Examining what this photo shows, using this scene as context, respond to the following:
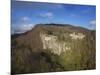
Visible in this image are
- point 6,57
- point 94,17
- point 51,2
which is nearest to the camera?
point 6,57

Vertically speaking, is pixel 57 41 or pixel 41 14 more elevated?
pixel 41 14

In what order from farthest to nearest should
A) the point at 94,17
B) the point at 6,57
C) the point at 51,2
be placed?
the point at 94,17, the point at 51,2, the point at 6,57

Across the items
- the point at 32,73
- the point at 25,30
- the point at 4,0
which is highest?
the point at 4,0

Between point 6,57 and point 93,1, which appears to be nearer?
point 6,57

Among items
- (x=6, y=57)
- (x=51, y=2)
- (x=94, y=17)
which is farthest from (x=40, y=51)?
(x=94, y=17)

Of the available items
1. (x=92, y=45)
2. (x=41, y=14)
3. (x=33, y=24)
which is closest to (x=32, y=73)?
(x=33, y=24)

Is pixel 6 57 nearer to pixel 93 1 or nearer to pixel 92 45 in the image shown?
pixel 92 45
